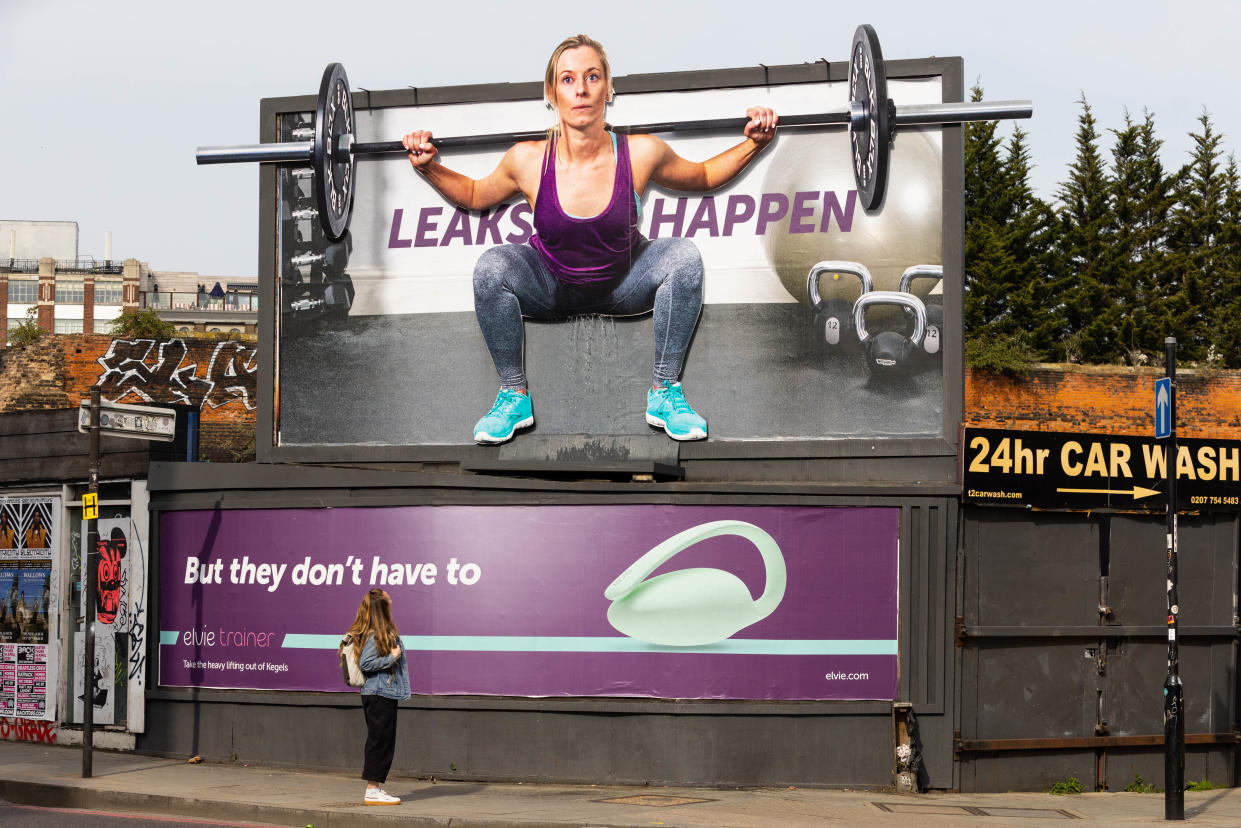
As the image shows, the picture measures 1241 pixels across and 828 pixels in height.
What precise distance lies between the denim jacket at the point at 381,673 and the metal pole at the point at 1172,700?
750cm

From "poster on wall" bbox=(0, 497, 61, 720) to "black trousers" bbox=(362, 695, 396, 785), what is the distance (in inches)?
265

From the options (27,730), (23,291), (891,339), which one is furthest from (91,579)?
(23,291)

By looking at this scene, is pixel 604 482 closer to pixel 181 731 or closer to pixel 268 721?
pixel 268 721

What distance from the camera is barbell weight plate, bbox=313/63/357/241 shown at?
18.0 metres

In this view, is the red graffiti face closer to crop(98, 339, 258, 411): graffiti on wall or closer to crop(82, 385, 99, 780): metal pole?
crop(82, 385, 99, 780): metal pole

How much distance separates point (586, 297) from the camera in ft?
58.5

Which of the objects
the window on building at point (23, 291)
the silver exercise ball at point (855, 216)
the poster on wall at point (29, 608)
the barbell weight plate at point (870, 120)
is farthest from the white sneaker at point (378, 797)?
the window on building at point (23, 291)

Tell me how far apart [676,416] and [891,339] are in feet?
9.29

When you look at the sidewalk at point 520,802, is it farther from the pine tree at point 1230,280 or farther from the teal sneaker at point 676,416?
the pine tree at point 1230,280

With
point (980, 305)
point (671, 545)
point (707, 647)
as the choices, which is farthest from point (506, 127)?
point (980, 305)

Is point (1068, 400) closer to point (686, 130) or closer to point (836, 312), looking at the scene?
point (836, 312)

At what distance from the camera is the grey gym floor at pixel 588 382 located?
17.1 meters

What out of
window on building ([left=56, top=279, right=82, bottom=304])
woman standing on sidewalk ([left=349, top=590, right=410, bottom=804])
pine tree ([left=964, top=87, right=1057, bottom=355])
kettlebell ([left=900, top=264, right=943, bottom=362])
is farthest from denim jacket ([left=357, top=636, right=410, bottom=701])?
window on building ([left=56, top=279, right=82, bottom=304])

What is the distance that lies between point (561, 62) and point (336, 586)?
732cm
